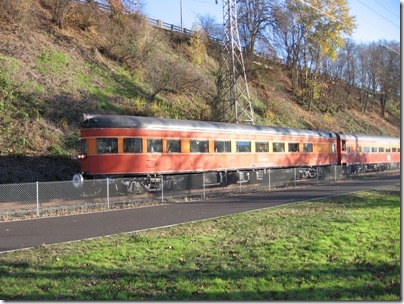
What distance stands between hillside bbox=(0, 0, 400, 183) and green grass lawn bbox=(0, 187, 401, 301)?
13.3m

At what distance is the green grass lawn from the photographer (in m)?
6.62

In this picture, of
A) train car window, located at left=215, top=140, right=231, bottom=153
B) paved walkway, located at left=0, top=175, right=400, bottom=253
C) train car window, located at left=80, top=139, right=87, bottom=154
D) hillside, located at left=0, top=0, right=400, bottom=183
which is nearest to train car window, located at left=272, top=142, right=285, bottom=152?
train car window, located at left=215, top=140, right=231, bottom=153

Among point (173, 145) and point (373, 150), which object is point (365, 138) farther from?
point (173, 145)

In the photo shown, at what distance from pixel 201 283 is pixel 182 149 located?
15355 millimetres

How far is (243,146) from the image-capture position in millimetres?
26031

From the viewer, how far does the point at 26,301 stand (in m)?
6.26

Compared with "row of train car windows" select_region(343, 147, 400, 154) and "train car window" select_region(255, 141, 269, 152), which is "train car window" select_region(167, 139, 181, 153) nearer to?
"train car window" select_region(255, 141, 269, 152)

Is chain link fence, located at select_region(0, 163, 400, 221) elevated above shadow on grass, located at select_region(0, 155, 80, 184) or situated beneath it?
situated beneath

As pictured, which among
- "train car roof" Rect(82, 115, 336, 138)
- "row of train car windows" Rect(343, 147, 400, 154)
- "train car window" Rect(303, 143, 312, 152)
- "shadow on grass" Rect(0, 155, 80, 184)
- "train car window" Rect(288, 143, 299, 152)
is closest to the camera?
"train car roof" Rect(82, 115, 336, 138)

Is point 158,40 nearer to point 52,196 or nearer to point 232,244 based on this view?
point 52,196

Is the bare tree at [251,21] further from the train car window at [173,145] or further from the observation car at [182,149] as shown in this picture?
the train car window at [173,145]

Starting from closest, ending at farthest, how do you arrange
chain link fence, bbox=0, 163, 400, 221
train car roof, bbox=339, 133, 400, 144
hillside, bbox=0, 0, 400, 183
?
chain link fence, bbox=0, 163, 400, 221 → hillside, bbox=0, 0, 400, 183 → train car roof, bbox=339, 133, 400, 144

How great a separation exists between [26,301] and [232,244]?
466 cm

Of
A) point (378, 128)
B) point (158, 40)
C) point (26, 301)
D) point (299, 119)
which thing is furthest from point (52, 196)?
point (378, 128)
